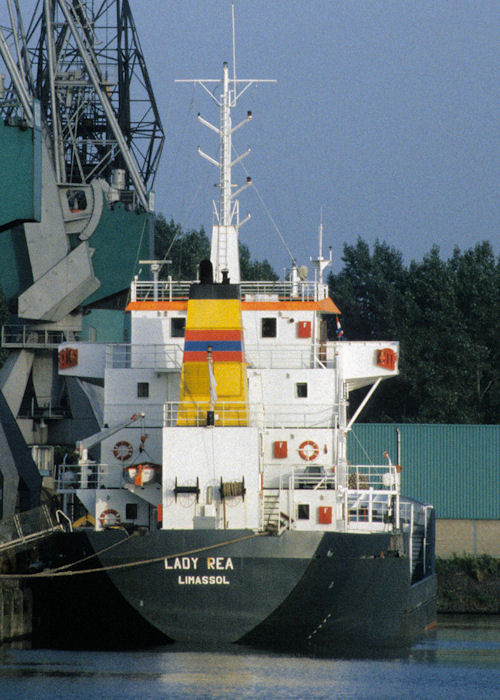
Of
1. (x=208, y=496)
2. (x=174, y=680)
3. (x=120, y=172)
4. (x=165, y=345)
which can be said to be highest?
(x=120, y=172)

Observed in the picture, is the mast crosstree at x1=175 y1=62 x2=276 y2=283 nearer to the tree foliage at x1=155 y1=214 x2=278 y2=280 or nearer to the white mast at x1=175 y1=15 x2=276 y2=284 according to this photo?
the white mast at x1=175 y1=15 x2=276 y2=284

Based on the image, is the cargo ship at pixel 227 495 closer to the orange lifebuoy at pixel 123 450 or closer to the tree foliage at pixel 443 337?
the orange lifebuoy at pixel 123 450

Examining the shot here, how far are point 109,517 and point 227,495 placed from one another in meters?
4.02

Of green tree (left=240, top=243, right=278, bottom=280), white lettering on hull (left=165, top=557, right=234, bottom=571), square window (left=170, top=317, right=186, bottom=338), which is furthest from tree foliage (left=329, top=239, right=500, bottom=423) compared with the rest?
white lettering on hull (left=165, top=557, right=234, bottom=571)

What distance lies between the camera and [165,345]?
3153cm

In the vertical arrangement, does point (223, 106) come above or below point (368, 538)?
above

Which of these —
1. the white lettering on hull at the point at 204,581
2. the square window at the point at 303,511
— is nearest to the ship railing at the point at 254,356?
the square window at the point at 303,511

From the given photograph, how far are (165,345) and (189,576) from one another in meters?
7.42

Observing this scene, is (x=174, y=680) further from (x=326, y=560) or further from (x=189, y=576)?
(x=326, y=560)

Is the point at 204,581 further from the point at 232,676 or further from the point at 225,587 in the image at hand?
the point at 232,676

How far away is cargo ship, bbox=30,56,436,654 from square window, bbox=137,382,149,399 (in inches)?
2.0

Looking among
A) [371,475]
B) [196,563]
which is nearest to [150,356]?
[371,475]

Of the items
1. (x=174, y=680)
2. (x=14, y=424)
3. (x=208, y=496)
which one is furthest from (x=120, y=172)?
(x=174, y=680)

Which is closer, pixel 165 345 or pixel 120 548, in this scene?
pixel 120 548
